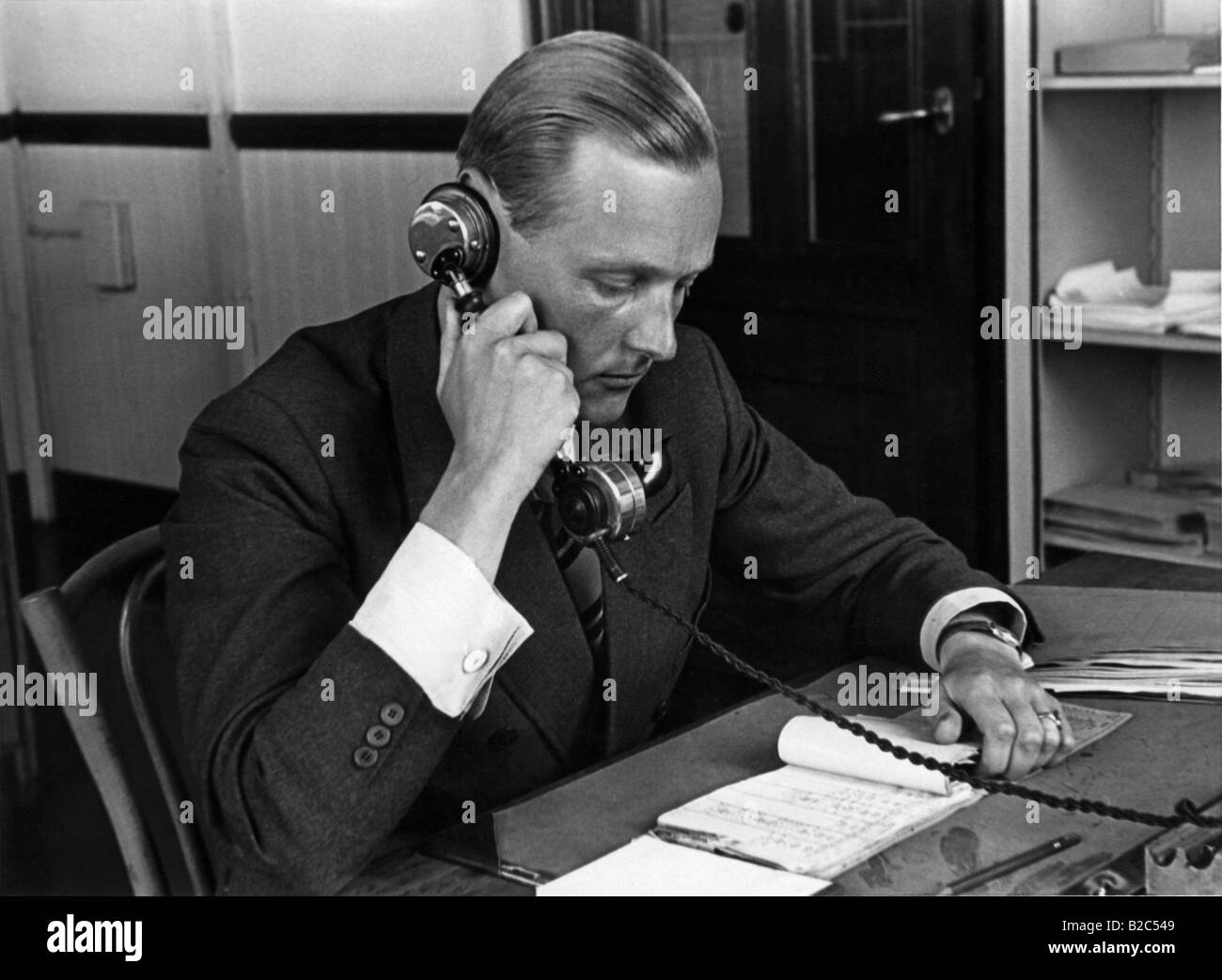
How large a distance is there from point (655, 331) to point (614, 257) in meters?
0.08

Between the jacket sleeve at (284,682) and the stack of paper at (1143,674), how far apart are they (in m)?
0.53

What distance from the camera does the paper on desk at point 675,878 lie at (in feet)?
3.43

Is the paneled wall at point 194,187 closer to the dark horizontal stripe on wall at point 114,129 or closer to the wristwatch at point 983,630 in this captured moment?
the dark horizontal stripe on wall at point 114,129

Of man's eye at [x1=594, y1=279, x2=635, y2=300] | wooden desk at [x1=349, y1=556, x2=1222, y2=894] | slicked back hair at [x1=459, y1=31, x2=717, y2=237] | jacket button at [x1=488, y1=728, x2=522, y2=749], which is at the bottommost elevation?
jacket button at [x1=488, y1=728, x2=522, y2=749]

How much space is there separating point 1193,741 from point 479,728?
1.94ft

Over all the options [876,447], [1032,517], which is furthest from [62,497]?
[1032,517]

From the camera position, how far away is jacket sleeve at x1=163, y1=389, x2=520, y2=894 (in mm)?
1174

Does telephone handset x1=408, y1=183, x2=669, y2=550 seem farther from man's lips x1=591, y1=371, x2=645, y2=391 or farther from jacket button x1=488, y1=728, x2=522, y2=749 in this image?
jacket button x1=488, y1=728, x2=522, y2=749

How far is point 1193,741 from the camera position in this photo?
1301mm

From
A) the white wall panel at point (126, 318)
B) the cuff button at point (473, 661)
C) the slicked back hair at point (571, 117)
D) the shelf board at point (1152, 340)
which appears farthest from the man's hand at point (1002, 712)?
the white wall panel at point (126, 318)

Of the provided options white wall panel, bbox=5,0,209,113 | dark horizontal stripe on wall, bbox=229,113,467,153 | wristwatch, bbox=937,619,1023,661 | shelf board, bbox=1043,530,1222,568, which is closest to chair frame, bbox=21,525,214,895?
wristwatch, bbox=937,619,1023,661

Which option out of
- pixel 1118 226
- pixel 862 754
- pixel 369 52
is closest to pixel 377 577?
pixel 862 754

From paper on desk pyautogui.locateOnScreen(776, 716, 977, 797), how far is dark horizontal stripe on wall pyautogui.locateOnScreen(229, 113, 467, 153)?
2.66m

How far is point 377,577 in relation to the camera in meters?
1.44
